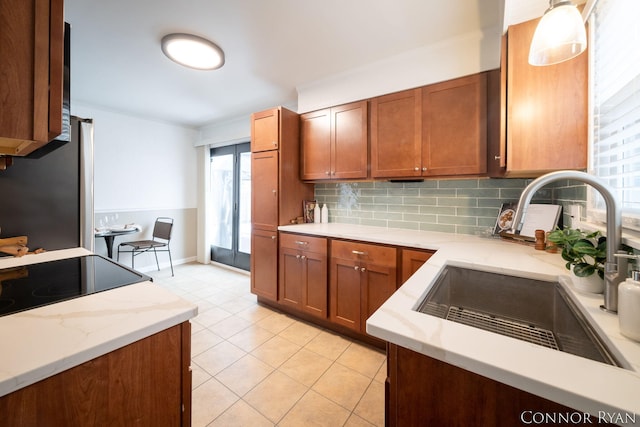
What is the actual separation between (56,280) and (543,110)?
97.5 inches

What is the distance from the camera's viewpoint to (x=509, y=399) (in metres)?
0.54

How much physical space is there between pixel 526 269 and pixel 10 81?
1886mm

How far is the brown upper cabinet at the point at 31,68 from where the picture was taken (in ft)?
2.16

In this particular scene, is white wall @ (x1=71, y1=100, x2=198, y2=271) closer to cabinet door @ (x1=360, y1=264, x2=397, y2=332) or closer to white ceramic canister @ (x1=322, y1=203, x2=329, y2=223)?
white ceramic canister @ (x1=322, y1=203, x2=329, y2=223)

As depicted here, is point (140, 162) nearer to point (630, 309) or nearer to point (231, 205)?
point (231, 205)

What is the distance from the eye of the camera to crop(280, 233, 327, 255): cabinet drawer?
2299 millimetres

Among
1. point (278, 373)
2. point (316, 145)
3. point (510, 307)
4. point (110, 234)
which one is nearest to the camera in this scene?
point (510, 307)

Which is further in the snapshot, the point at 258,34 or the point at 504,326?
the point at 258,34

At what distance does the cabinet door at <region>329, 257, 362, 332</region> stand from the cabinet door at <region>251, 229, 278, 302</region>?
694mm

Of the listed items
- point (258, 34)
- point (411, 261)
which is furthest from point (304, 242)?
point (258, 34)

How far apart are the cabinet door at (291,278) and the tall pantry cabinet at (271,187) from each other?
0.27 feet

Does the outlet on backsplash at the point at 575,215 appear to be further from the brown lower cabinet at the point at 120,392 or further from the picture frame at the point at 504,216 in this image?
the brown lower cabinet at the point at 120,392

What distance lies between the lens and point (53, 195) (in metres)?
1.63

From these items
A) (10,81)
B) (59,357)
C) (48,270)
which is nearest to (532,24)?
(10,81)
